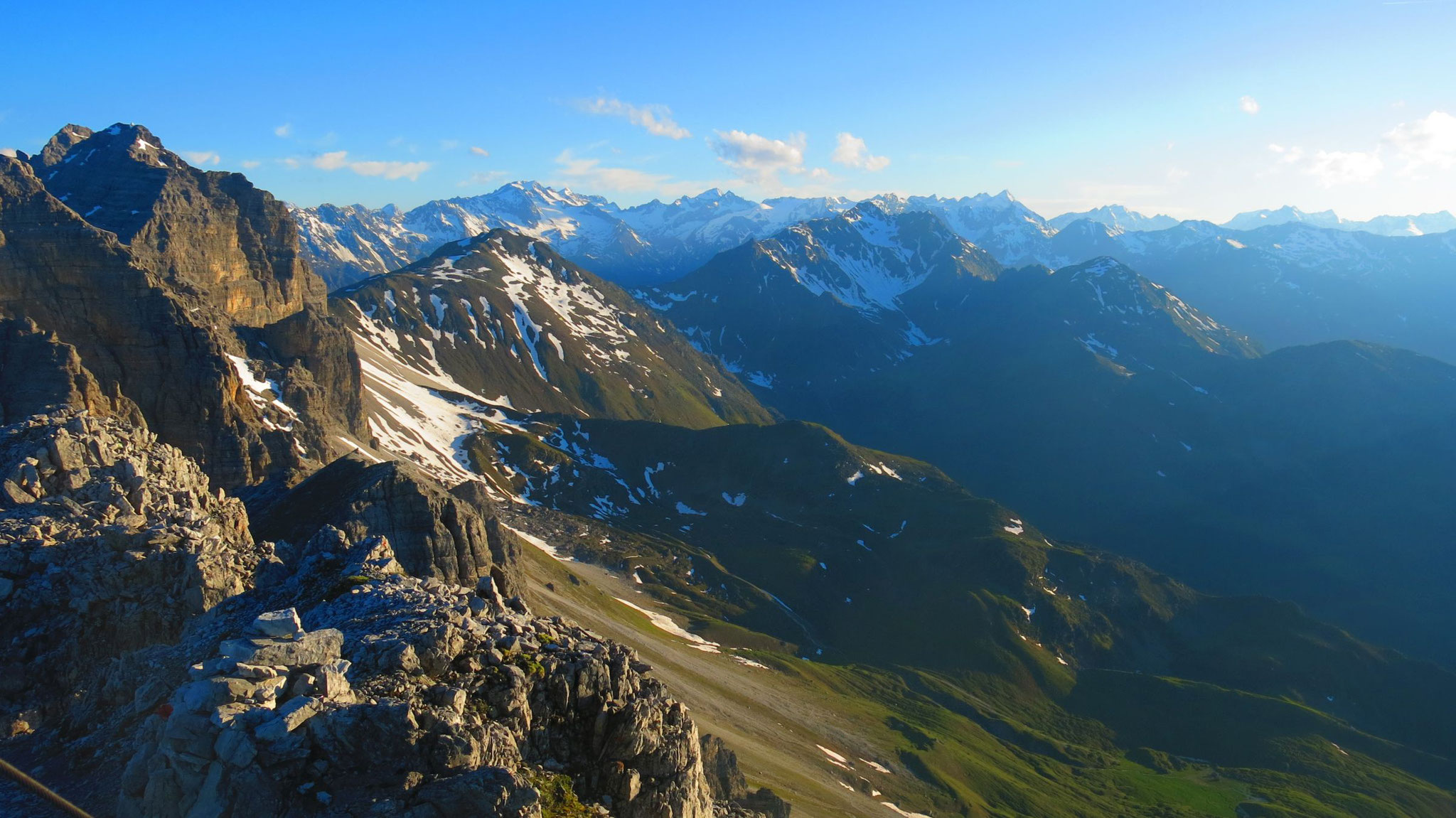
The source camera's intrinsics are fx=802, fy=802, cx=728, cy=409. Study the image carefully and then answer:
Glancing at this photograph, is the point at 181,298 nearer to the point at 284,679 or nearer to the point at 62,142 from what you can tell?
the point at 62,142

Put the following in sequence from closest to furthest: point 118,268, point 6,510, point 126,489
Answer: point 6,510 < point 126,489 < point 118,268

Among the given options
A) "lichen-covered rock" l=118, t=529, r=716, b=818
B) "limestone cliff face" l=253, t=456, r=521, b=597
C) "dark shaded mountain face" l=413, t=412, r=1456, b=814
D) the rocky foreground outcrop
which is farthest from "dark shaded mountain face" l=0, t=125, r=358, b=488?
"lichen-covered rock" l=118, t=529, r=716, b=818

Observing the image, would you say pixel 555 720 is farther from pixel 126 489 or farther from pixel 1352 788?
pixel 1352 788

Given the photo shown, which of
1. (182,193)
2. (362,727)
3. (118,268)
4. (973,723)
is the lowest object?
(973,723)

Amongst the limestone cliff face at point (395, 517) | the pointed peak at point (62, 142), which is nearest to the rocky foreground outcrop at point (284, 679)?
the limestone cliff face at point (395, 517)

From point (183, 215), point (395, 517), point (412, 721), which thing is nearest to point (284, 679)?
point (412, 721)

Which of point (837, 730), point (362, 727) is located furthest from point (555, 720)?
point (837, 730)

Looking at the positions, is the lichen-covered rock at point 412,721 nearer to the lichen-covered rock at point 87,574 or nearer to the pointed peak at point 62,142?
the lichen-covered rock at point 87,574
